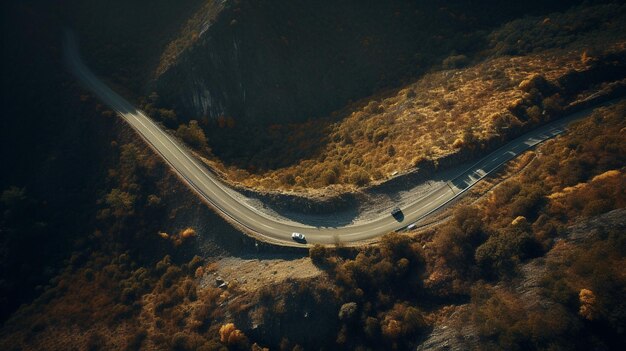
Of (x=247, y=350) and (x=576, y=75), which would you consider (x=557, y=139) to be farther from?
(x=247, y=350)

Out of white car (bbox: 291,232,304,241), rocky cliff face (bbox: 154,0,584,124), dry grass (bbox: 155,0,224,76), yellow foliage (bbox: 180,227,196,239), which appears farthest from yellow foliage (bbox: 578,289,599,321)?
dry grass (bbox: 155,0,224,76)

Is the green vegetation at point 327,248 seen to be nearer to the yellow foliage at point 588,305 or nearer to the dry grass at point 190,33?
the yellow foliage at point 588,305

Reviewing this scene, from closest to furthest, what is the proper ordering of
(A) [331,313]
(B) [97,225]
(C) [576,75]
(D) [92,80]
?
(A) [331,313] → (C) [576,75] → (B) [97,225] → (D) [92,80]

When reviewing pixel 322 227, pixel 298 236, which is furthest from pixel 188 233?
pixel 322 227

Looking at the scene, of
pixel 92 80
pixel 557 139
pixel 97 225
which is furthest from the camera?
pixel 92 80

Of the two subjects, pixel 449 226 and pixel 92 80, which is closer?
pixel 449 226

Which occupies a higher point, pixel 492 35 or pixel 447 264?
pixel 492 35

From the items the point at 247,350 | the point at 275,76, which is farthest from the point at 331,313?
the point at 275,76
